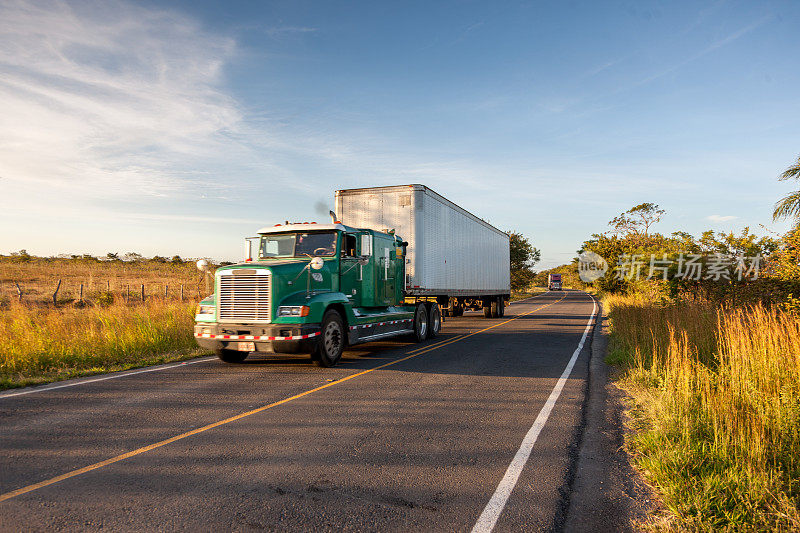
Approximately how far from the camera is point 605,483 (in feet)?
13.6

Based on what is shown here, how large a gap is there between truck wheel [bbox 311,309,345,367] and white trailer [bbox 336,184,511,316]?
435 cm

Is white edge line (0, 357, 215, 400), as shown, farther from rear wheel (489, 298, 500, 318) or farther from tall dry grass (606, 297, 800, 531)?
rear wheel (489, 298, 500, 318)

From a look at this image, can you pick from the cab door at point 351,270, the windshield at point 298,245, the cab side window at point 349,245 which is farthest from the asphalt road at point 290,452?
the cab side window at point 349,245

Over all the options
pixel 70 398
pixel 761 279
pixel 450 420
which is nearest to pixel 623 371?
pixel 450 420

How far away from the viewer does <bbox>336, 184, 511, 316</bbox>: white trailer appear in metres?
14.3

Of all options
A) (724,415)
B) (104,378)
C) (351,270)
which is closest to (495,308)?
(351,270)

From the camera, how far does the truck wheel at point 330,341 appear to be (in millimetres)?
9391

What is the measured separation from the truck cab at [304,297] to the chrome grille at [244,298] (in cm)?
2

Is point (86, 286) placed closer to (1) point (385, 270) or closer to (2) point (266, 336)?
(1) point (385, 270)

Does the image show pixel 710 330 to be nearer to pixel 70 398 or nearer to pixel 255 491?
pixel 255 491

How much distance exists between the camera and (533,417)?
6.14 m

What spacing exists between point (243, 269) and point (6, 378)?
4.08m

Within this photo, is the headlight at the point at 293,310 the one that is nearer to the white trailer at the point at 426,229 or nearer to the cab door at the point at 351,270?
the cab door at the point at 351,270

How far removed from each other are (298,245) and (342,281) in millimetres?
1274
